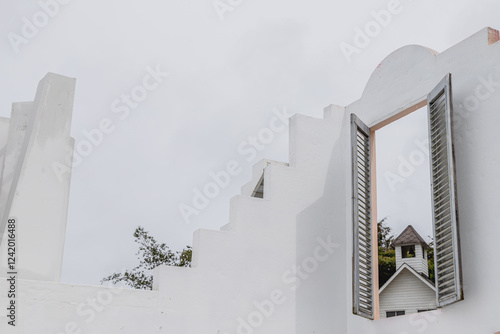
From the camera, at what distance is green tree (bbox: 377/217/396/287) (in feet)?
62.6

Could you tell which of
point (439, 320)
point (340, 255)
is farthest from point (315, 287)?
point (439, 320)

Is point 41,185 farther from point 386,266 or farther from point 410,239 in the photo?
point 386,266

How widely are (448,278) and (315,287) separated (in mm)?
1996

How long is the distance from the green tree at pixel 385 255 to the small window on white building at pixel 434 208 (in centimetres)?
1092

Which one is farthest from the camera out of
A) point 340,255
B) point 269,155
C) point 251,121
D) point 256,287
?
point 269,155

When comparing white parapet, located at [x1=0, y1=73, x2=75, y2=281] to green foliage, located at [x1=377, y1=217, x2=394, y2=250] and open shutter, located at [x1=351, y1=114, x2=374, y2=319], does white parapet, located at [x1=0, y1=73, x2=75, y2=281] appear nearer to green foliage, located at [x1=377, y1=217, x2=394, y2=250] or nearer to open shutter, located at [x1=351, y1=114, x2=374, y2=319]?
open shutter, located at [x1=351, y1=114, x2=374, y2=319]

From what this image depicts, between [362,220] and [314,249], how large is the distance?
80 cm

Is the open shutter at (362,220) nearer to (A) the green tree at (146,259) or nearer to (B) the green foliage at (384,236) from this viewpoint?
(A) the green tree at (146,259)

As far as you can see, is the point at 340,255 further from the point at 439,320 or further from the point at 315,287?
the point at 439,320

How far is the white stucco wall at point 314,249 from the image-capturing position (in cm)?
588

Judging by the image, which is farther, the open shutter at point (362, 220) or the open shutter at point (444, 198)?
the open shutter at point (362, 220)

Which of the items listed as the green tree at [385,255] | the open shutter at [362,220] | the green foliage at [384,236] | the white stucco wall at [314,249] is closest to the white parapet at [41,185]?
the white stucco wall at [314,249]

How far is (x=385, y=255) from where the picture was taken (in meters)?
20.0

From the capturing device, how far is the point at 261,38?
27.9 feet
